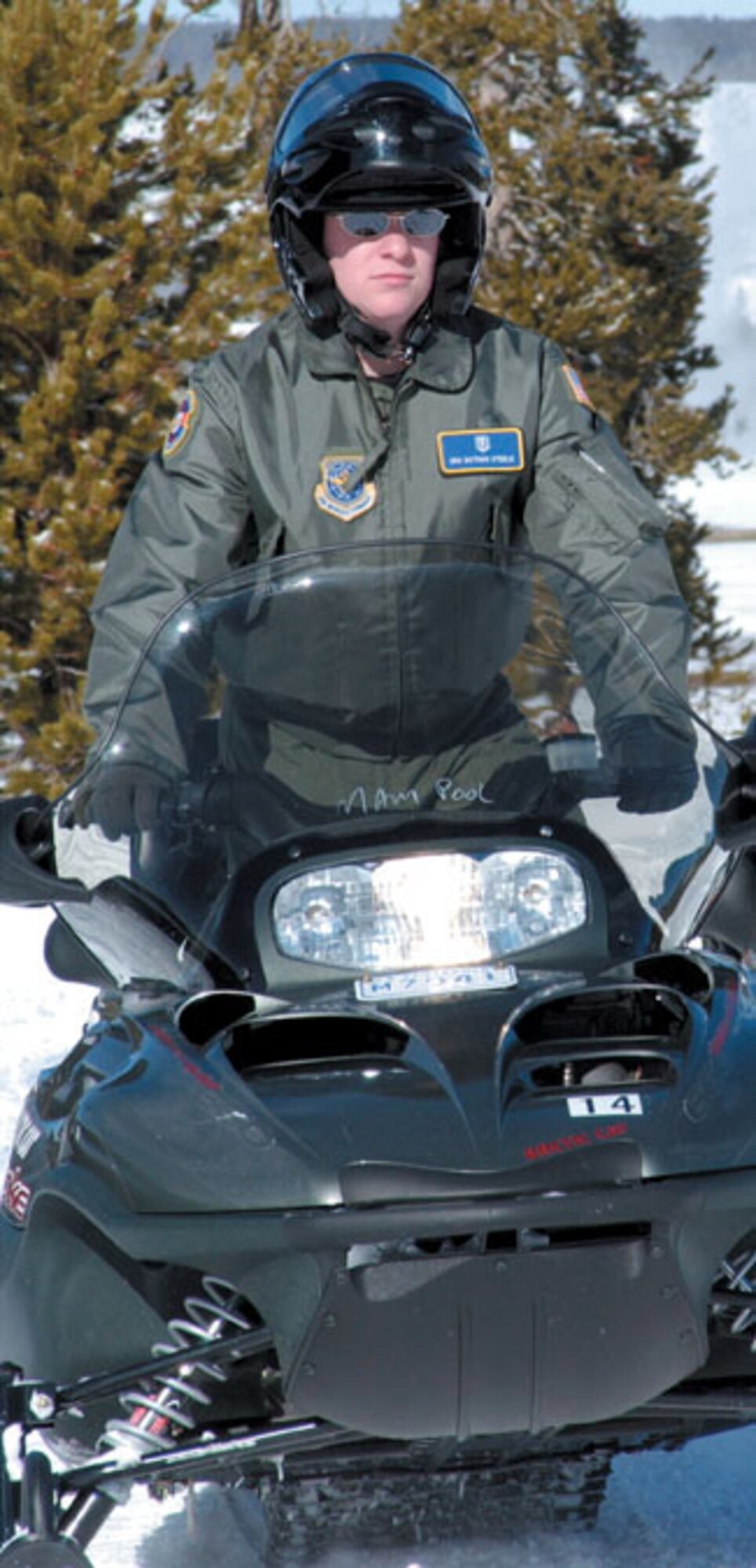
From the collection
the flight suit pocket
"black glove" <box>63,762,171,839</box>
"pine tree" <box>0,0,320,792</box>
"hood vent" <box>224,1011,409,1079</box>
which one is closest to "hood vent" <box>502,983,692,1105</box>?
"hood vent" <box>224,1011,409,1079</box>

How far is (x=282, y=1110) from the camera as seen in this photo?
7.33 feet

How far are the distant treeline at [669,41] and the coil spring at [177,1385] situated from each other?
12.5 meters

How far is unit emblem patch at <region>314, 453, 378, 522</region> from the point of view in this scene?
130 inches

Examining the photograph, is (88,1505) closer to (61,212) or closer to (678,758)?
(678,758)

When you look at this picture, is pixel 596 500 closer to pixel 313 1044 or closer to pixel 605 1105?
pixel 313 1044

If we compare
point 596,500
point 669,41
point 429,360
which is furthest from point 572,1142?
point 669,41

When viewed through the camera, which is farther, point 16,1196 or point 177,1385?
point 16,1196

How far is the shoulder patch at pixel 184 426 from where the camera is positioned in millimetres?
3389

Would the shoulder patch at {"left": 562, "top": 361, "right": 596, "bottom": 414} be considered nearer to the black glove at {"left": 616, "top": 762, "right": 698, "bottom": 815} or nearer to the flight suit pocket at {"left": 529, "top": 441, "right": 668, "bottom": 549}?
the flight suit pocket at {"left": 529, "top": 441, "right": 668, "bottom": 549}

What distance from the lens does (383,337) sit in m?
3.37

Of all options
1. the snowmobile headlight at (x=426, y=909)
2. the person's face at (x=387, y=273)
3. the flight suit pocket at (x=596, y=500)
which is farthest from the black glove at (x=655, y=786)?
the person's face at (x=387, y=273)

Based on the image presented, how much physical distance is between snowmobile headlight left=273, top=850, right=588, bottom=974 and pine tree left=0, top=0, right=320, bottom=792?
9.51 m

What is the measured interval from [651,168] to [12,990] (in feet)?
44.0

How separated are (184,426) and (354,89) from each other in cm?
60
